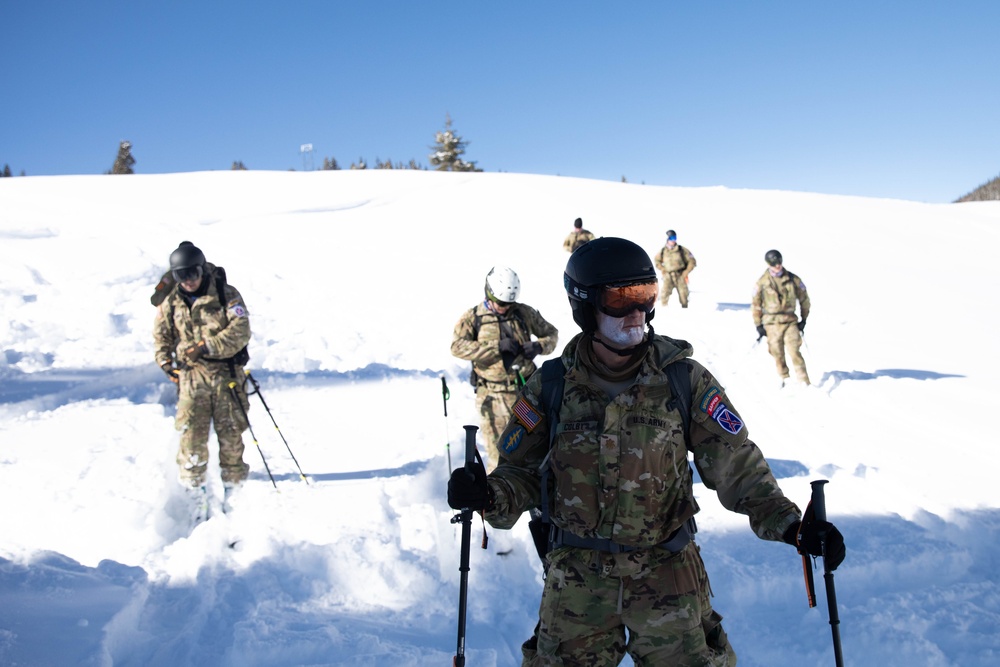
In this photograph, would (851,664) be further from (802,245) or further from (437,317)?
(802,245)

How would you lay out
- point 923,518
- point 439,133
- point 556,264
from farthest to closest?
point 439,133
point 556,264
point 923,518

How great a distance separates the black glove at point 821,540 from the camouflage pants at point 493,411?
4.17 meters

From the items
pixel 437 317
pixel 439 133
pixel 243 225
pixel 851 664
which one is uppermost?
pixel 439 133

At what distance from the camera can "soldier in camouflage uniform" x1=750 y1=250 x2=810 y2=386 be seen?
11.6 meters

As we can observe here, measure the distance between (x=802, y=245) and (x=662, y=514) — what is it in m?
27.6

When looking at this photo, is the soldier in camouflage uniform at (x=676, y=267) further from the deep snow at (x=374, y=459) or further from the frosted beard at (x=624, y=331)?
the frosted beard at (x=624, y=331)

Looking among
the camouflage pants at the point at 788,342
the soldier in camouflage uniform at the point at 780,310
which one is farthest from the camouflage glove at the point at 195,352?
the camouflage pants at the point at 788,342

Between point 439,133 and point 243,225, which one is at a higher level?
point 439,133

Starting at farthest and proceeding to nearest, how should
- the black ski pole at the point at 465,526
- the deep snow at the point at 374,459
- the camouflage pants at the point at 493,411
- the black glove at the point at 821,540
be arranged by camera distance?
the camouflage pants at the point at 493,411 < the deep snow at the point at 374,459 < the black ski pole at the point at 465,526 < the black glove at the point at 821,540

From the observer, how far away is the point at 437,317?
1688 cm

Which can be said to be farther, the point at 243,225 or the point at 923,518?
the point at 243,225

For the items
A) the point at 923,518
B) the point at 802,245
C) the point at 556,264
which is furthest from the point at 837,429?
the point at 802,245

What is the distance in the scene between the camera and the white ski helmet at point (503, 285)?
21.6ft

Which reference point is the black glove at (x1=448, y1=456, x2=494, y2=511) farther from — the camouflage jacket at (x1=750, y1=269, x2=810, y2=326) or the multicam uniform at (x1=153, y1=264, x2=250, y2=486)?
the camouflage jacket at (x1=750, y1=269, x2=810, y2=326)
